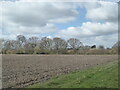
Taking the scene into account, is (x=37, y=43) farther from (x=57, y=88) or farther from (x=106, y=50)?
(x=57, y=88)

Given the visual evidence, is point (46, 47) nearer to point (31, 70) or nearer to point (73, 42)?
point (73, 42)

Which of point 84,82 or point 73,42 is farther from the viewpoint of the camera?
point 73,42

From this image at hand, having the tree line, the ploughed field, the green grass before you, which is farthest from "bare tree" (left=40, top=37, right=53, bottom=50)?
the green grass

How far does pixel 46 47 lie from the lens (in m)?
130

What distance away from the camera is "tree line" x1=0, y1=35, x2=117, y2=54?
118 m

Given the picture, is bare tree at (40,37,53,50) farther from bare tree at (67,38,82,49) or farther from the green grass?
the green grass

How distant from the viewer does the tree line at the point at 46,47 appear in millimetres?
117812

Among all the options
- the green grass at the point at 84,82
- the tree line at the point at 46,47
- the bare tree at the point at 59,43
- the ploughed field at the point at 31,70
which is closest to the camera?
the green grass at the point at 84,82

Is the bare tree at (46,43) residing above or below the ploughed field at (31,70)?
above

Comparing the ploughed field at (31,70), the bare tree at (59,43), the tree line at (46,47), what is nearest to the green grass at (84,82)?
the ploughed field at (31,70)

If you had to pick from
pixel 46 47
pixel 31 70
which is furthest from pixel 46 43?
pixel 31 70

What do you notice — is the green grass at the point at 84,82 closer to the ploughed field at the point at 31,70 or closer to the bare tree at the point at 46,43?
the ploughed field at the point at 31,70

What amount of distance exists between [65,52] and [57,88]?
112 metres

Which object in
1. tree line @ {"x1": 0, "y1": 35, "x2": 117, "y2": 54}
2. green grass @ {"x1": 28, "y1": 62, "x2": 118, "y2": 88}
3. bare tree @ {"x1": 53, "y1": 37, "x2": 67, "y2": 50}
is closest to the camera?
green grass @ {"x1": 28, "y1": 62, "x2": 118, "y2": 88}
